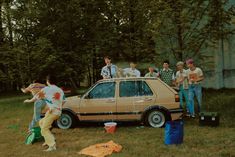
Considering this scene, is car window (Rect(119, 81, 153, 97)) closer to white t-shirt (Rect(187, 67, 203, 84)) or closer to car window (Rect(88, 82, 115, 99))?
car window (Rect(88, 82, 115, 99))

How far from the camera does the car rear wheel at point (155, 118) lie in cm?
1226

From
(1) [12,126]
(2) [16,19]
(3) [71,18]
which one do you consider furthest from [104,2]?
(1) [12,126]

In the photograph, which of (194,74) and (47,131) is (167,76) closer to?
(194,74)

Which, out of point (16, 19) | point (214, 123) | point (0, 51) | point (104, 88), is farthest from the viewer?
point (0, 51)

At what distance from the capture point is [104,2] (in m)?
22.9

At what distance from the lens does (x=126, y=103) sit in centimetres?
1238

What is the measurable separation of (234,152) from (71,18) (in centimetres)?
1453

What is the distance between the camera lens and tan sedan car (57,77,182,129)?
40.2 feet

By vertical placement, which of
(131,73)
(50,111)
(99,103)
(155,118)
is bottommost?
(155,118)

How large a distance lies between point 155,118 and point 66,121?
2838 millimetres

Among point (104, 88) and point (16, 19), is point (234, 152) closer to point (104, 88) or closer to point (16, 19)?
point (104, 88)

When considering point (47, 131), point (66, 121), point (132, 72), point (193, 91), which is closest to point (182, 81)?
point (193, 91)

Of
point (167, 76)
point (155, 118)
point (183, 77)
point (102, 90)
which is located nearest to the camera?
point (155, 118)

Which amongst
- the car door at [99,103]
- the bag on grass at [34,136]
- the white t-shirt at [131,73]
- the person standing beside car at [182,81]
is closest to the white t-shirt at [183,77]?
the person standing beside car at [182,81]
